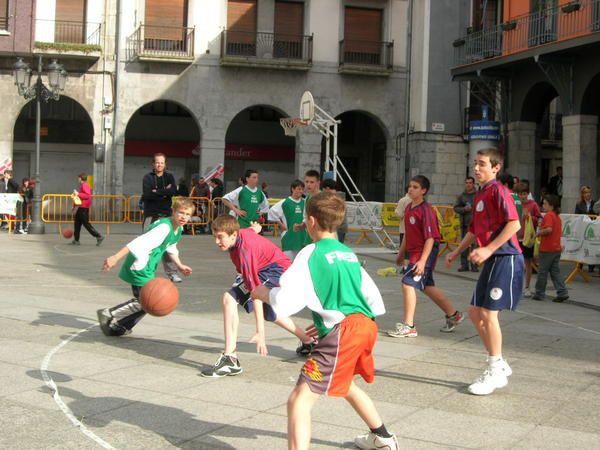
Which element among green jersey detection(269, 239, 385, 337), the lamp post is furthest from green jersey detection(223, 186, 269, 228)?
the lamp post

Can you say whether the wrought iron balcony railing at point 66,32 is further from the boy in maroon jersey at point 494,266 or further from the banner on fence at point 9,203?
the boy in maroon jersey at point 494,266

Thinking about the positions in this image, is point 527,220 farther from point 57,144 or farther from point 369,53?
point 57,144

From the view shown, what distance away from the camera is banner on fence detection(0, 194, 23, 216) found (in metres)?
25.6

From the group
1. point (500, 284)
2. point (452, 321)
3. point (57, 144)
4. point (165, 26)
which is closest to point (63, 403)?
point (500, 284)

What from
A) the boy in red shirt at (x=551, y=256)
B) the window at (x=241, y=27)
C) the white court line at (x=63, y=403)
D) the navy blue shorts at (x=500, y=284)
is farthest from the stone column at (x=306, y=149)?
the navy blue shorts at (x=500, y=284)

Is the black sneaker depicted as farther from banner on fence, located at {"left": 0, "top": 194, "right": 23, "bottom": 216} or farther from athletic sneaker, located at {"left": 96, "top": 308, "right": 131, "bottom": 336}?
banner on fence, located at {"left": 0, "top": 194, "right": 23, "bottom": 216}

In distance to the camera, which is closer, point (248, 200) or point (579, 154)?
point (248, 200)

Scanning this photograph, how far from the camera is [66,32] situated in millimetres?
31750

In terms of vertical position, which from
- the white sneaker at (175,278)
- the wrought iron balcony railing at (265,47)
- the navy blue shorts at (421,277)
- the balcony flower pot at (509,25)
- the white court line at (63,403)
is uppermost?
the wrought iron balcony railing at (265,47)

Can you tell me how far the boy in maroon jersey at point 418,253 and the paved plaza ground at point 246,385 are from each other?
0.73 feet

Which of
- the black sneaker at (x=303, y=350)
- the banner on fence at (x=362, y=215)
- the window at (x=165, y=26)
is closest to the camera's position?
the black sneaker at (x=303, y=350)

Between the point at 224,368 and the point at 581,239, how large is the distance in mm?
10888

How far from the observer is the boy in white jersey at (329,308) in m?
4.75

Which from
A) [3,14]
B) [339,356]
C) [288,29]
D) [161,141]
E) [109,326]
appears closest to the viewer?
[339,356]
